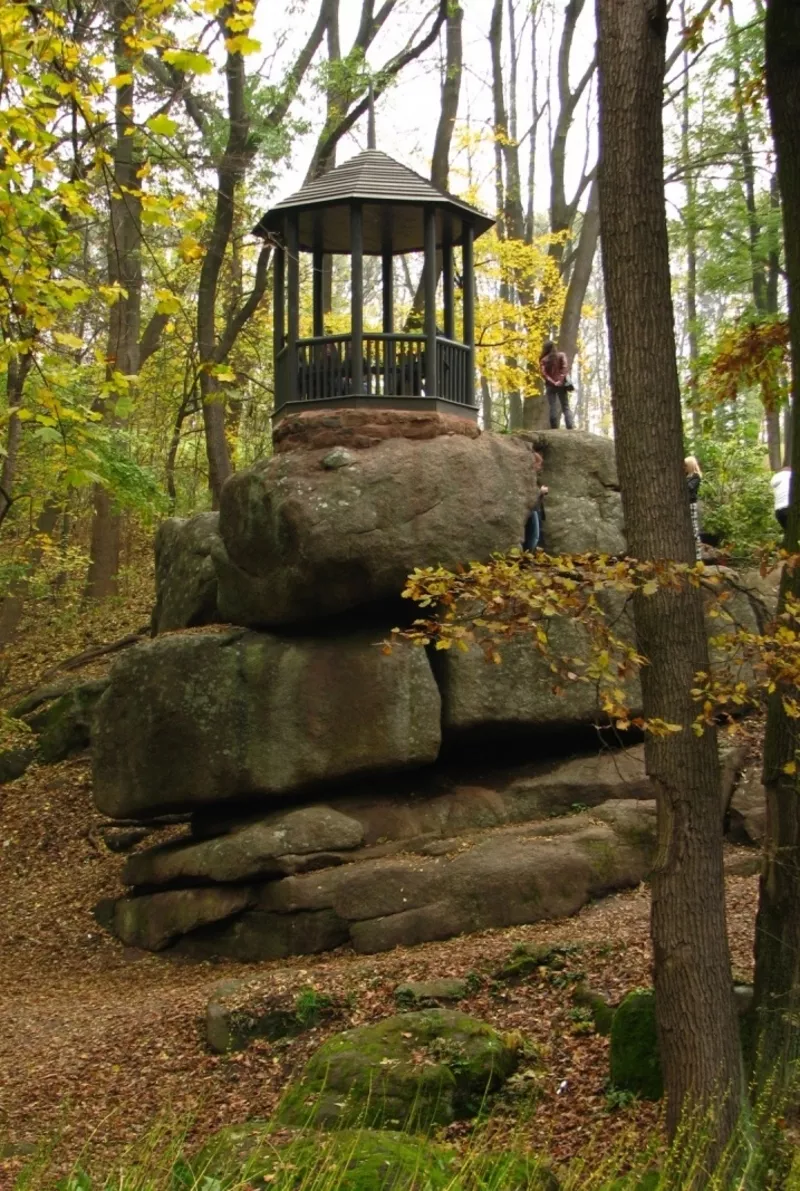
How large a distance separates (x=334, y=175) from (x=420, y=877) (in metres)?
8.37

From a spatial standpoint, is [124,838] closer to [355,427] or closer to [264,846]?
[264,846]

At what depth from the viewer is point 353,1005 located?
880cm

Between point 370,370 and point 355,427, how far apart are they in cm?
87

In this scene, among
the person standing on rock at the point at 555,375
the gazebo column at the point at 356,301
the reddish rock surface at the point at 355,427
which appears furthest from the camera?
the person standing on rock at the point at 555,375

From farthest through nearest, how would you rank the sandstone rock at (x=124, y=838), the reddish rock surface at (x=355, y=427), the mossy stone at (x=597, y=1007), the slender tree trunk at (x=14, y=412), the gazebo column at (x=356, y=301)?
the sandstone rock at (x=124, y=838), the gazebo column at (x=356, y=301), the reddish rock surface at (x=355, y=427), the mossy stone at (x=597, y=1007), the slender tree trunk at (x=14, y=412)

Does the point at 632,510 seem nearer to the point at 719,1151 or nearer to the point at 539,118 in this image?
the point at 719,1151

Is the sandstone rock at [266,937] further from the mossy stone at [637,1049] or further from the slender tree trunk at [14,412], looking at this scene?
the slender tree trunk at [14,412]

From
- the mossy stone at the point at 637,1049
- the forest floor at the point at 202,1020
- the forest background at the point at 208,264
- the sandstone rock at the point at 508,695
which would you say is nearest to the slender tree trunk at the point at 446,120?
the forest background at the point at 208,264

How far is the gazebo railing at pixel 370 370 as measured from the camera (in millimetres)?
13055

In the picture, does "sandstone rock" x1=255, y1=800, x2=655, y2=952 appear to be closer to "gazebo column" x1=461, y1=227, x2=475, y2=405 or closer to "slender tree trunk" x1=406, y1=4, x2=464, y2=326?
"gazebo column" x1=461, y1=227, x2=475, y2=405

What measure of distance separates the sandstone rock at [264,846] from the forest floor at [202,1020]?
886 millimetres

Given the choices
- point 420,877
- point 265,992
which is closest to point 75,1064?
point 265,992

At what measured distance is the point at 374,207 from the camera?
13367 millimetres

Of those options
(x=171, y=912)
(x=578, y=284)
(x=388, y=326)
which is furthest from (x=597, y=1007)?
(x=578, y=284)
